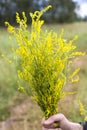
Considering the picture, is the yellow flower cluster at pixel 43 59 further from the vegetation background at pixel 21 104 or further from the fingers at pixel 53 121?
the vegetation background at pixel 21 104

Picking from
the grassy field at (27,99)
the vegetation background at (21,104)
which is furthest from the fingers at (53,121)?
the grassy field at (27,99)

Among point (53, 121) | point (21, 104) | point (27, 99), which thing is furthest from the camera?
point (27, 99)

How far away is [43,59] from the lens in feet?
8.63

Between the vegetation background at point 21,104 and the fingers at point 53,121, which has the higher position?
the fingers at point 53,121

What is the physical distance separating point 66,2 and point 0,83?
53.7ft

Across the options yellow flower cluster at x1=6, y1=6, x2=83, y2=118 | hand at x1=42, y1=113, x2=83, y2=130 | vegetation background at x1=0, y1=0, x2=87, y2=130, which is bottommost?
vegetation background at x1=0, y1=0, x2=87, y2=130

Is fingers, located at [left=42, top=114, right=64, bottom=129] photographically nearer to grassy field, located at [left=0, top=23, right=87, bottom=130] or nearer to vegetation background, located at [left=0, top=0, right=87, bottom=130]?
vegetation background, located at [left=0, top=0, right=87, bottom=130]

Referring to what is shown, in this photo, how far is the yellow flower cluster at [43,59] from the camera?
8.50 feet

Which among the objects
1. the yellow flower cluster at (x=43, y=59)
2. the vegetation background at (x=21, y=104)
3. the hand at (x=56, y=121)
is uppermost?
the yellow flower cluster at (x=43, y=59)

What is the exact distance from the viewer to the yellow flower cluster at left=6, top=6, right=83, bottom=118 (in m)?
2.59

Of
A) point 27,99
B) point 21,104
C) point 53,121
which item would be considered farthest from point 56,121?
point 27,99

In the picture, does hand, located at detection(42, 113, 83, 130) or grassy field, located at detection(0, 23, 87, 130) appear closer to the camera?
hand, located at detection(42, 113, 83, 130)

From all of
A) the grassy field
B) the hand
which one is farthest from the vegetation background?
the hand

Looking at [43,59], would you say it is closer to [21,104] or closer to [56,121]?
[56,121]
